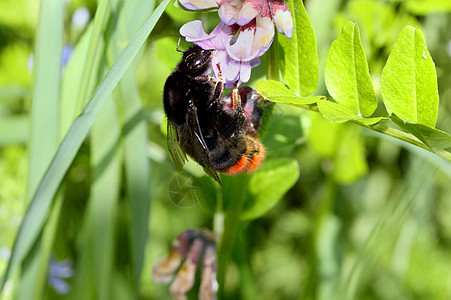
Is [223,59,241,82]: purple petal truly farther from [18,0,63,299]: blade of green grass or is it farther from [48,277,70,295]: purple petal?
[48,277,70,295]: purple petal

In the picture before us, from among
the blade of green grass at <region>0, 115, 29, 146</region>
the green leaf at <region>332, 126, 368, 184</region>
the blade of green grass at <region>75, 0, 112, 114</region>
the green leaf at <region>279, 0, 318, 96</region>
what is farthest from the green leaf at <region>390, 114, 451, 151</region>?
the blade of green grass at <region>0, 115, 29, 146</region>

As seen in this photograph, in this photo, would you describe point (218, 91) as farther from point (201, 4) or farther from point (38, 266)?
point (38, 266)

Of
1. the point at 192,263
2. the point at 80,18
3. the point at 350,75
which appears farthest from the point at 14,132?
the point at 350,75

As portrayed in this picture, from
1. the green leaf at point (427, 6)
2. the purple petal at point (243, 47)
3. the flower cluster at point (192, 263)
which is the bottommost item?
the flower cluster at point (192, 263)

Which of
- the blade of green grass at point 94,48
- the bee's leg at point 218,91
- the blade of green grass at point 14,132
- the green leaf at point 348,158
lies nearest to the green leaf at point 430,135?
the bee's leg at point 218,91

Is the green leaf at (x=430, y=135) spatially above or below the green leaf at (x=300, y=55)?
below

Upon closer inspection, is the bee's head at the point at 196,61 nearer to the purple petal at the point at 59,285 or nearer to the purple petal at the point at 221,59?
the purple petal at the point at 221,59

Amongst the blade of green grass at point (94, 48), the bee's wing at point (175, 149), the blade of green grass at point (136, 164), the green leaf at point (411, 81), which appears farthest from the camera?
the blade of green grass at point (136, 164)

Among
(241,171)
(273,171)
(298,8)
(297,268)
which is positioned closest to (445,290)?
(297,268)

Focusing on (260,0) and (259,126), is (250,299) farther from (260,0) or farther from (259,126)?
(260,0)
